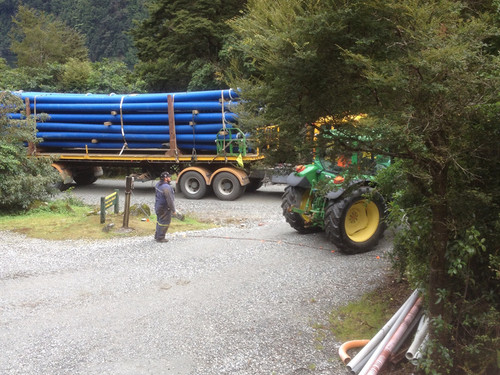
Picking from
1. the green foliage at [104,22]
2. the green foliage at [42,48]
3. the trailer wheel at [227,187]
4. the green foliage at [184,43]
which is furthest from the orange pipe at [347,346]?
the green foliage at [104,22]

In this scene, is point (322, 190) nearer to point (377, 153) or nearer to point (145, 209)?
point (377, 153)

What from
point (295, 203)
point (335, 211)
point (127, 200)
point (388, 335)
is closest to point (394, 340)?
point (388, 335)

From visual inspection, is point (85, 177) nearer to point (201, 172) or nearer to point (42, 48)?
point (201, 172)

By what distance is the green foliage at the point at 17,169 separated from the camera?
12.2 metres

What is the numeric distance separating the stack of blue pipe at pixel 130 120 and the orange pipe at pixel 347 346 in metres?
10.5

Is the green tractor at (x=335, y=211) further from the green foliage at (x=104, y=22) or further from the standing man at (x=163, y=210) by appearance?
the green foliage at (x=104, y=22)

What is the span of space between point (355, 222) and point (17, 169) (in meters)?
8.77

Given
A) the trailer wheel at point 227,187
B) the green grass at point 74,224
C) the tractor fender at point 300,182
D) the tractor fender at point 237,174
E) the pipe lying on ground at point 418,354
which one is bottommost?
the green grass at point 74,224

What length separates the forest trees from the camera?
3488 mm

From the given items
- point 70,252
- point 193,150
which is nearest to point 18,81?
point 193,150

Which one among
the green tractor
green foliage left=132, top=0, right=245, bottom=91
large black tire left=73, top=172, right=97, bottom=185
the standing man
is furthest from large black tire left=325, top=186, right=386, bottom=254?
green foliage left=132, top=0, right=245, bottom=91

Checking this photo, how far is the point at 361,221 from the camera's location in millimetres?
8836

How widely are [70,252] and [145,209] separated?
3.34 m

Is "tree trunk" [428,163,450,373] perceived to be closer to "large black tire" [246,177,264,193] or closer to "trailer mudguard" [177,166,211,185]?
"trailer mudguard" [177,166,211,185]
